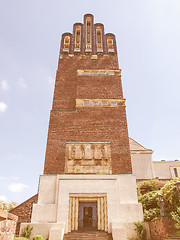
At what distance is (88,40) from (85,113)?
12.9m

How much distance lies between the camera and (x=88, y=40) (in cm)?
2794

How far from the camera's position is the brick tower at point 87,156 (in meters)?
14.8

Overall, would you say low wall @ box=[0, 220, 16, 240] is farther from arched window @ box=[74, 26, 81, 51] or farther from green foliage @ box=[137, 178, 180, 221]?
arched window @ box=[74, 26, 81, 51]

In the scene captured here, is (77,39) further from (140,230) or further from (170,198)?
(140,230)

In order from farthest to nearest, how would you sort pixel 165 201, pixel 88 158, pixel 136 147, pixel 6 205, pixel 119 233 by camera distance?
pixel 6 205 → pixel 136 147 → pixel 88 158 → pixel 165 201 → pixel 119 233

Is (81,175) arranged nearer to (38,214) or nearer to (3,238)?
(38,214)

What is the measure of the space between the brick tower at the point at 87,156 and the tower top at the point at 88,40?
43cm

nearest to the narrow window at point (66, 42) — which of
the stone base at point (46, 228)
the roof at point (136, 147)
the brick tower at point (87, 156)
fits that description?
the brick tower at point (87, 156)

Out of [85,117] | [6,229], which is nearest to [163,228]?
[6,229]

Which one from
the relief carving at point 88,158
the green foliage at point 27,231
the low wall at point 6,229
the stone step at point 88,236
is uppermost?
the relief carving at point 88,158

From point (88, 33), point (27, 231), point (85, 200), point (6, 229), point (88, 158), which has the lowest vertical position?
point (27, 231)

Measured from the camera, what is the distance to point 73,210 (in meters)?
15.0

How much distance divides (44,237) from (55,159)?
20.0 ft

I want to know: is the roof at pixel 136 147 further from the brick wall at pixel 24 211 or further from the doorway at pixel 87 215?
the brick wall at pixel 24 211
